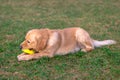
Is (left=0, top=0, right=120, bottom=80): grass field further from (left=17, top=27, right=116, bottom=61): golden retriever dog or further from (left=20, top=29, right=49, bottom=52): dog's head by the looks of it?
(left=20, top=29, right=49, bottom=52): dog's head

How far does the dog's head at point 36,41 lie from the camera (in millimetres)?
5738

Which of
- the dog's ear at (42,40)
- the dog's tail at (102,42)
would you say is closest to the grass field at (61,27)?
the dog's tail at (102,42)

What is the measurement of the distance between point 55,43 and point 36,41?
524mm

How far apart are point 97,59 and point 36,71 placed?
4.37 feet

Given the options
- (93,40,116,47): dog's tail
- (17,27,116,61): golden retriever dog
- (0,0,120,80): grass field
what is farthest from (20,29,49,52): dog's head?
(93,40,116,47): dog's tail

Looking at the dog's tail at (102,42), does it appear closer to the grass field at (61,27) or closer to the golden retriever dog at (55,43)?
the golden retriever dog at (55,43)

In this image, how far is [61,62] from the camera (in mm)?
5828

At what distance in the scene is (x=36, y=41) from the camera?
5.73m

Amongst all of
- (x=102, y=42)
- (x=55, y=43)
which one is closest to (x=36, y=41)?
(x=55, y=43)

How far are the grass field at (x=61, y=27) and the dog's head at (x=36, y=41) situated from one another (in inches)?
10.7

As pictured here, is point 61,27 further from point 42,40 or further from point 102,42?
point 42,40

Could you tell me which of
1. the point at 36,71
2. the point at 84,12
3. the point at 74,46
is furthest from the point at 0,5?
the point at 36,71

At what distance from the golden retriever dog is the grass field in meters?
0.15

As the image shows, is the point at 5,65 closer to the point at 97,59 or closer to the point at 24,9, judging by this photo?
the point at 97,59
